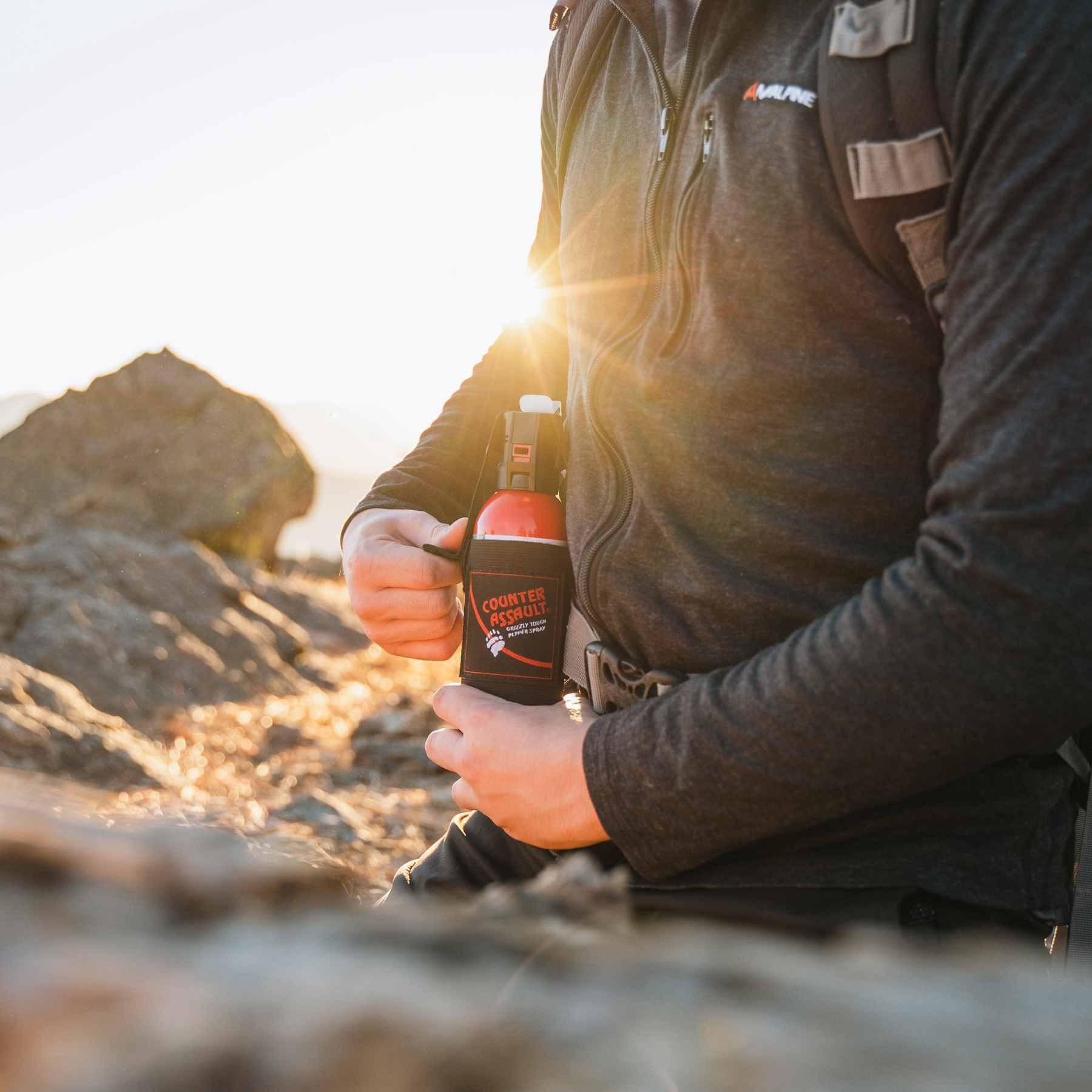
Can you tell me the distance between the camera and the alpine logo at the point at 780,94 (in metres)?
1.36

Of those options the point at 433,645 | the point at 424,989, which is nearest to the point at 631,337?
the point at 433,645

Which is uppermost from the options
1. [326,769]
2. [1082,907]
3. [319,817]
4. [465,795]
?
[465,795]

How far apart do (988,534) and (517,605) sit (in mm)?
838

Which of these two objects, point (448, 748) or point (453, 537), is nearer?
point (448, 748)

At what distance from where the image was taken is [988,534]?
3.52 feet

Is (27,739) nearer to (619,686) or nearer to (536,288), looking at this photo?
(536,288)

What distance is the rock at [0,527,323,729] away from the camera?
5.57 meters

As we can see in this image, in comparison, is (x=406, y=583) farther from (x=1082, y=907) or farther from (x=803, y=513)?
(x=1082, y=907)

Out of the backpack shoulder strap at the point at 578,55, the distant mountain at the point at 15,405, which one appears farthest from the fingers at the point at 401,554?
the distant mountain at the point at 15,405

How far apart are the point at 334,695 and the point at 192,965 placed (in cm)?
668

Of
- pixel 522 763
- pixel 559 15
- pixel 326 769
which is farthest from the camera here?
pixel 326 769

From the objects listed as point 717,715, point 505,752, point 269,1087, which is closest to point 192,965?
point 269,1087

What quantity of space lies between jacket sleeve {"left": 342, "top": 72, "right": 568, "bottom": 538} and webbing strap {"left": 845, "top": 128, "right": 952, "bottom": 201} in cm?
97

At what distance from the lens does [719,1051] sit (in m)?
0.35
